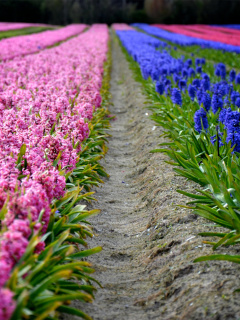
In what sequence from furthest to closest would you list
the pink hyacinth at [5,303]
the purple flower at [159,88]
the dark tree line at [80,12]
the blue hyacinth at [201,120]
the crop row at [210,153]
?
the dark tree line at [80,12] → the purple flower at [159,88] → the blue hyacinth at [201,120] → the crop row at [210,153] → the pink hyacinth at [5,303]

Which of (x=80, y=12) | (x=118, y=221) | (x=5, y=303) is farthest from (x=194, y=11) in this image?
(x=5, y=303)

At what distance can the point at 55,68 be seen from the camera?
11820 mm

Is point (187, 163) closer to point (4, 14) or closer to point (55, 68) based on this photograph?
point (55, 68)

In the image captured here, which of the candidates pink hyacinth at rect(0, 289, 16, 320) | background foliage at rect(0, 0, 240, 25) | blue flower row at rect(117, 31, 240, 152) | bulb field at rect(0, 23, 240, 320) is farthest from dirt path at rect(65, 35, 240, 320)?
background foliage at rect(0, 0, 240, 25)

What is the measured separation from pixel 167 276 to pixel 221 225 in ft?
2.25

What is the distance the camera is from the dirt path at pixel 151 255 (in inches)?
135

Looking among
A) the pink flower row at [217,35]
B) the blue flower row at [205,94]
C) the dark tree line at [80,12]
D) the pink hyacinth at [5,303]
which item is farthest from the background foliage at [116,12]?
the pink hyacinth at [5,303]

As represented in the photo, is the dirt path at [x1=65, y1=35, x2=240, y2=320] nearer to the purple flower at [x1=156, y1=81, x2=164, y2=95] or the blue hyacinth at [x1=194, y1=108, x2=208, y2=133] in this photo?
the blue hyacinth at [x1=194, y1=108, x2=208, y2=133]

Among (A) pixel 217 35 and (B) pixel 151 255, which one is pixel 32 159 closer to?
(B) pixel 151 255

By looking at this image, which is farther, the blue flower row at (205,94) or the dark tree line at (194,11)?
the dark tree line at (194,11)

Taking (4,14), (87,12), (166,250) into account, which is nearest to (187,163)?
(166,250)

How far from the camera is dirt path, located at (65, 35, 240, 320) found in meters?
3.42

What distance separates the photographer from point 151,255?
450 centimetres

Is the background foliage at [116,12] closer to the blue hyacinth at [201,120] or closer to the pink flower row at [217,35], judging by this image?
the pink flower row at [217,35]
